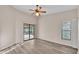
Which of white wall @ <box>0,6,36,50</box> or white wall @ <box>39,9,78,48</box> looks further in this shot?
white wall @ <box>0,6,36,50</box>

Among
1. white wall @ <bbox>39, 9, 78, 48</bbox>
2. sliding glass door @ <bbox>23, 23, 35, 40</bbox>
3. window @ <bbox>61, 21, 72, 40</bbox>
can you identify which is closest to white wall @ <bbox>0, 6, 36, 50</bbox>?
sliding glass door @ <bbox>23, 23, 35, 40</bbox>

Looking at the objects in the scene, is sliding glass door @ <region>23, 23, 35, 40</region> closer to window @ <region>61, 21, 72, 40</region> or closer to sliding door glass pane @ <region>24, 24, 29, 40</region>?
sliding door glass pane @ <region>24, 24, 29, 40</region>

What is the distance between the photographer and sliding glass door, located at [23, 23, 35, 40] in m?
1.75

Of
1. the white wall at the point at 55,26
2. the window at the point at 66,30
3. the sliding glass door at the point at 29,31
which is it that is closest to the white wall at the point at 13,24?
the sliding glass door at the point at 29,31

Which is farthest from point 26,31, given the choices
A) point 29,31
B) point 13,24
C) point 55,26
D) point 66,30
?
point 66,30

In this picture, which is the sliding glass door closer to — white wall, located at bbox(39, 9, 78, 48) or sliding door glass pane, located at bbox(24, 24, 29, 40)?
sliding door glass pane, located at bbox(24, 24, 29, 40)

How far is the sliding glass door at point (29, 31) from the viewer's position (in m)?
1.75

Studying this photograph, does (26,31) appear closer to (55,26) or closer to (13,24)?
(13,24)

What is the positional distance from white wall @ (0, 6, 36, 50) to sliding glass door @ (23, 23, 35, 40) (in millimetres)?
80

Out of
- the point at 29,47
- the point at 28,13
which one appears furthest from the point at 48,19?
the point at 29,47

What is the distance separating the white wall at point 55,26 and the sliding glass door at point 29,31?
193 mm

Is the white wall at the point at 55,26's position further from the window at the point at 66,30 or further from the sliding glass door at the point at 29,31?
the sliding glass door at the point at 29,31
